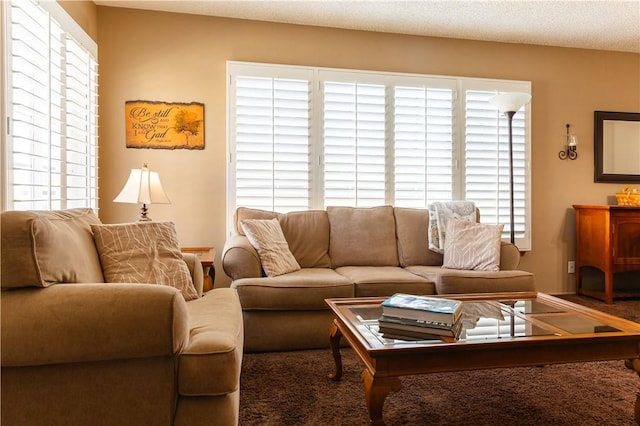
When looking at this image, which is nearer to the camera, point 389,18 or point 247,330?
point 247,330

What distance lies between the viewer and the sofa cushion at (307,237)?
10.9ft

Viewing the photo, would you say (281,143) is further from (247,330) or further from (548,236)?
(548,236)

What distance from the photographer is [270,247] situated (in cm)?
291

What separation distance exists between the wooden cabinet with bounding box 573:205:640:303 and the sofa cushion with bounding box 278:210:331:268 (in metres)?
2.59

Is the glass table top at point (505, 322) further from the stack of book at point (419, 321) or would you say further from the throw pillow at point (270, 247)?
the throw pillow at point (270, 247)

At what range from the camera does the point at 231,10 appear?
3555mm

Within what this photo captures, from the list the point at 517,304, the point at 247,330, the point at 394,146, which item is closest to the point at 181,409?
the point at 247,330

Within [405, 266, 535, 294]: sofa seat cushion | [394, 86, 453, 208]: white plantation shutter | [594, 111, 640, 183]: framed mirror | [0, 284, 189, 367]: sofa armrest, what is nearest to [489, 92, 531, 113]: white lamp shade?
[394, 86, 453, 208]: white plantation shutter

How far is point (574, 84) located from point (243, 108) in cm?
329

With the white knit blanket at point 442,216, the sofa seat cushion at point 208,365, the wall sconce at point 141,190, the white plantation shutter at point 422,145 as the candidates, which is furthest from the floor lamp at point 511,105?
the sofa seat cushion at point 208,365

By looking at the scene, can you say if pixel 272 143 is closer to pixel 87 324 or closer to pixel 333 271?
pixel 333 271

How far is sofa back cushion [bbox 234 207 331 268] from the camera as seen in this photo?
330 centimetres

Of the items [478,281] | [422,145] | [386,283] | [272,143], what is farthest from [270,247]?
[422,145]

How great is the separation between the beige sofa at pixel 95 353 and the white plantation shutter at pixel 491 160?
3.25 m
